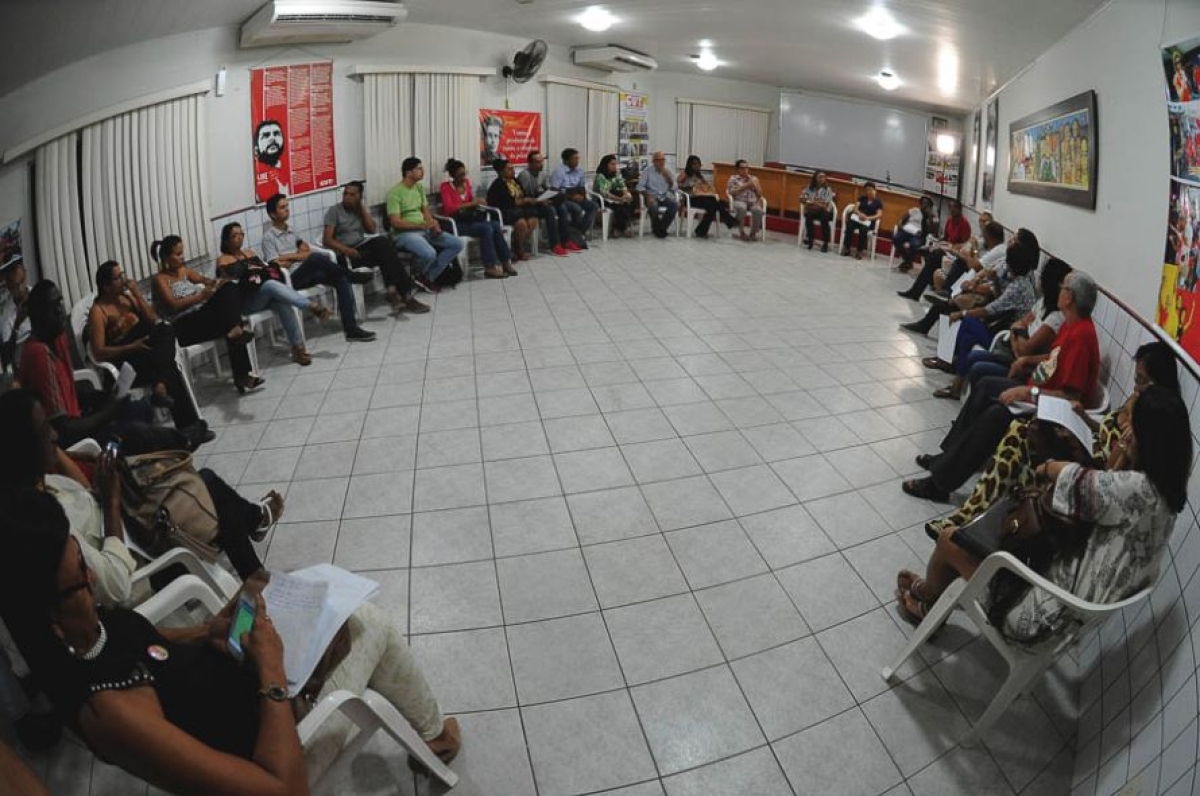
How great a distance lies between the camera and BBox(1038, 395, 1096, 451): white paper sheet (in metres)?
2.28

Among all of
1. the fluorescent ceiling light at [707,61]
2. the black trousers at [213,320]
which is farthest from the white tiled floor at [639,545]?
the fluorescent ceiling light at [707,61]

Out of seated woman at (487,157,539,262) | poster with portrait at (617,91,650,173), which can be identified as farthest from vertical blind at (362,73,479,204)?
poster with portrait at (617,91,650,173)

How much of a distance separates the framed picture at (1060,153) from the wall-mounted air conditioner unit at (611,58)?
187 inches

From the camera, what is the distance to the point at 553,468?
3.44 m

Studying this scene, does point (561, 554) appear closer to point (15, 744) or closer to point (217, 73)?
point (15, 744)

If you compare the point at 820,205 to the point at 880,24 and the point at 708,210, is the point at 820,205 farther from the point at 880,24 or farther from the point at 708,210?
the point at 880,24

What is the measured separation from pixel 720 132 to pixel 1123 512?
456 inches

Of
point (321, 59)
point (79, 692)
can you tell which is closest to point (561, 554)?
point (79, 692)

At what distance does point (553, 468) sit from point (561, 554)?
2.39 feet

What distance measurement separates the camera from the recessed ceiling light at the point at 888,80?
7641mm

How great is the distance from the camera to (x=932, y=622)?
2.10m

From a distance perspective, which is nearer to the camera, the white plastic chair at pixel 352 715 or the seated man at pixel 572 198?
the white plastic chair at pixel 352 715

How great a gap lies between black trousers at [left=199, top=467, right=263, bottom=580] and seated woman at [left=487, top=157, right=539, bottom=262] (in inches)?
Result: 221

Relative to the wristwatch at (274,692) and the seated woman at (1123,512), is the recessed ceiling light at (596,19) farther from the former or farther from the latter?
the wristwatch at (274,692)
